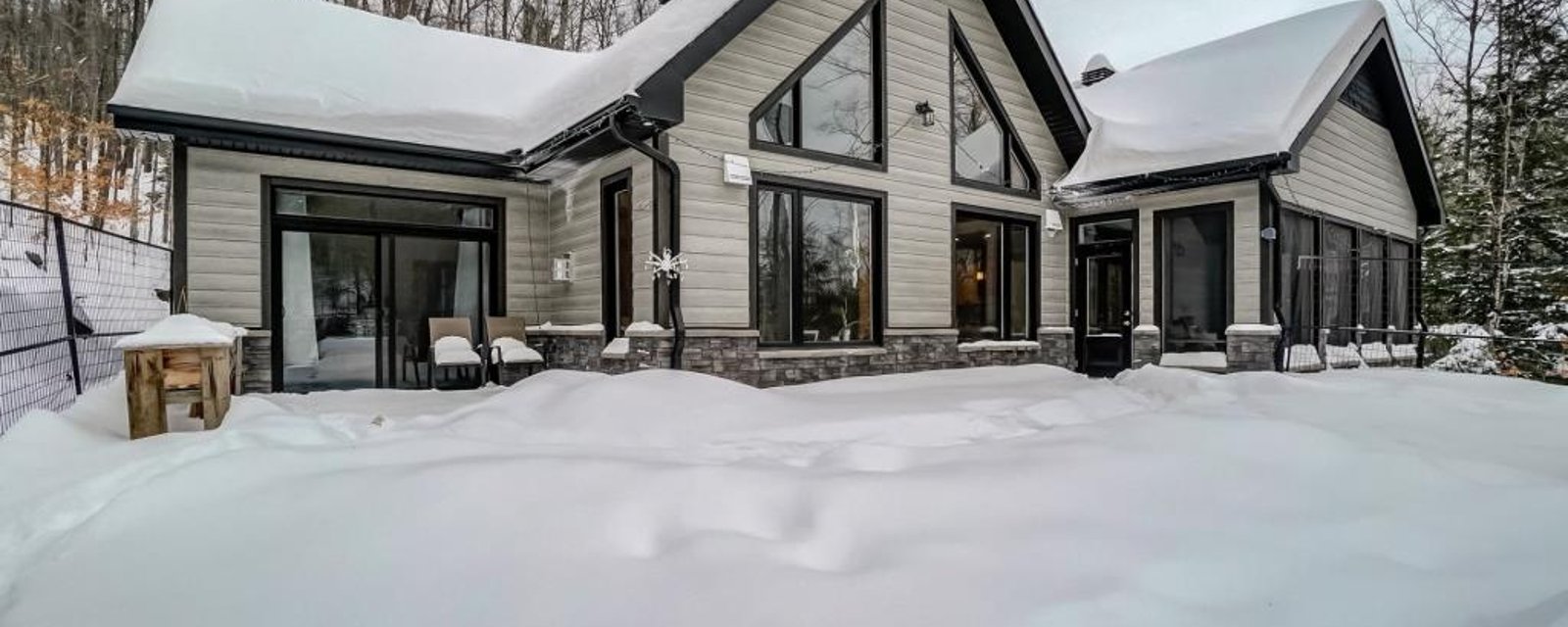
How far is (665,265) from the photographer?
575 centimetres

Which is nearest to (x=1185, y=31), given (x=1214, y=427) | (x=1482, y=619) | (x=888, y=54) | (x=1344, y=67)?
(x=1344, y=67)

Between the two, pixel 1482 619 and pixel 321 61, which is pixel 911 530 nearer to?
pixel 1482 619

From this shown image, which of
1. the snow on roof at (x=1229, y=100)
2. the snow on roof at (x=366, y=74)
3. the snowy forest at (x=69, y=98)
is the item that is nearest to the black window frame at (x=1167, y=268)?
the snow on roof at (x=1229, y=100)

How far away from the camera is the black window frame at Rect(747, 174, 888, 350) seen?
6336 millimetres

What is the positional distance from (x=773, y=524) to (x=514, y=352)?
5125 millimetres

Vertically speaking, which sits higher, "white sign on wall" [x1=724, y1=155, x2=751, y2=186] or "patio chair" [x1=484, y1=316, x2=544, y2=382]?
"white sign on wall" [x1=724, y1=155, x2=751, y2=186]

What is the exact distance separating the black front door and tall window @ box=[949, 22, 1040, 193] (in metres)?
1.10

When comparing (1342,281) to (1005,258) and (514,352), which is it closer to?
(1005,258)

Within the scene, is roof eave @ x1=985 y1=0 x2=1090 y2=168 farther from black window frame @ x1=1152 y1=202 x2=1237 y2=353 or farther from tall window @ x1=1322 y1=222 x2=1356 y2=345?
tall window @ x1=1322 y1=222 x2=1356 y2=345

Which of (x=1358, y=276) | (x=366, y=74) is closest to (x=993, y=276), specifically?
(x=1358, y=276)

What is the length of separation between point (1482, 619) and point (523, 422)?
402 cm

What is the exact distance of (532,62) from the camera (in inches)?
339

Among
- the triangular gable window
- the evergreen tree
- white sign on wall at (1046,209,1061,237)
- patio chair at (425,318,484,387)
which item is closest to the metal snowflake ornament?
patio chair at (425,318,484,387)

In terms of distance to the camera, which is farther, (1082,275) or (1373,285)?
(1373,285)
